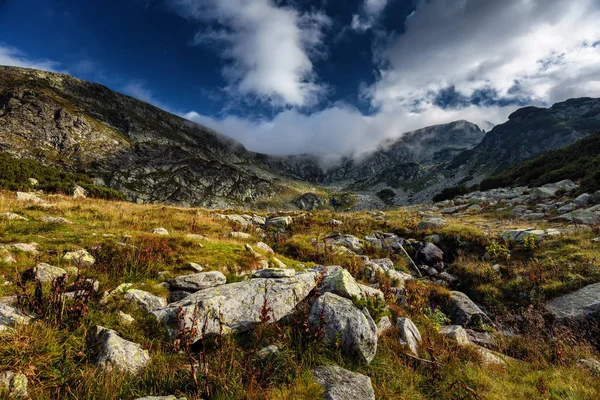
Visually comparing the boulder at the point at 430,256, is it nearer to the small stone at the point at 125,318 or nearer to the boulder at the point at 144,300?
the boulder at the point at 144,300

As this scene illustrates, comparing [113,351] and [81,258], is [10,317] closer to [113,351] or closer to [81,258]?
[113,351]

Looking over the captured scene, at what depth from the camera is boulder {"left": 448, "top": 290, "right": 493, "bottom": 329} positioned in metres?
8.96

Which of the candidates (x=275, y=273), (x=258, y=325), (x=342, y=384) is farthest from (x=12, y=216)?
(x=342, y=384)

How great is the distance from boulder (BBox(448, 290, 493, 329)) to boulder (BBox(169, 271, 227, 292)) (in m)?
7.89

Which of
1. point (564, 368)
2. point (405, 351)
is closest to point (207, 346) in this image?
point (405, 351)

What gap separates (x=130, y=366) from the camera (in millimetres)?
3930

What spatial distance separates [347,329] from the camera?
194 inches

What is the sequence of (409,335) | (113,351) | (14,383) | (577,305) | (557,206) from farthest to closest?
(557,206) → (577,305) → (409,335) → (113,351) → (14,383)

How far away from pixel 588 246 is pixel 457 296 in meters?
7.07

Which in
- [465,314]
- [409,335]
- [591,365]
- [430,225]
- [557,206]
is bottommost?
[465,314]

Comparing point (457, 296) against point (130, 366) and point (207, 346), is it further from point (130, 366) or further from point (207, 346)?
point (130, 366)

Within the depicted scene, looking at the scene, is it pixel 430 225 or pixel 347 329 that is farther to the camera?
pixel 430 225

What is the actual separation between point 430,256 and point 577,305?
7.16 m

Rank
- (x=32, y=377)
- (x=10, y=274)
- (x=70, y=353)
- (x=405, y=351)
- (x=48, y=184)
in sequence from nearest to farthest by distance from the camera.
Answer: (x=32, y=377) → (x=70, y=353) → (x=405, y=351) → (x=10, y=274) → (x=48, y=184)
